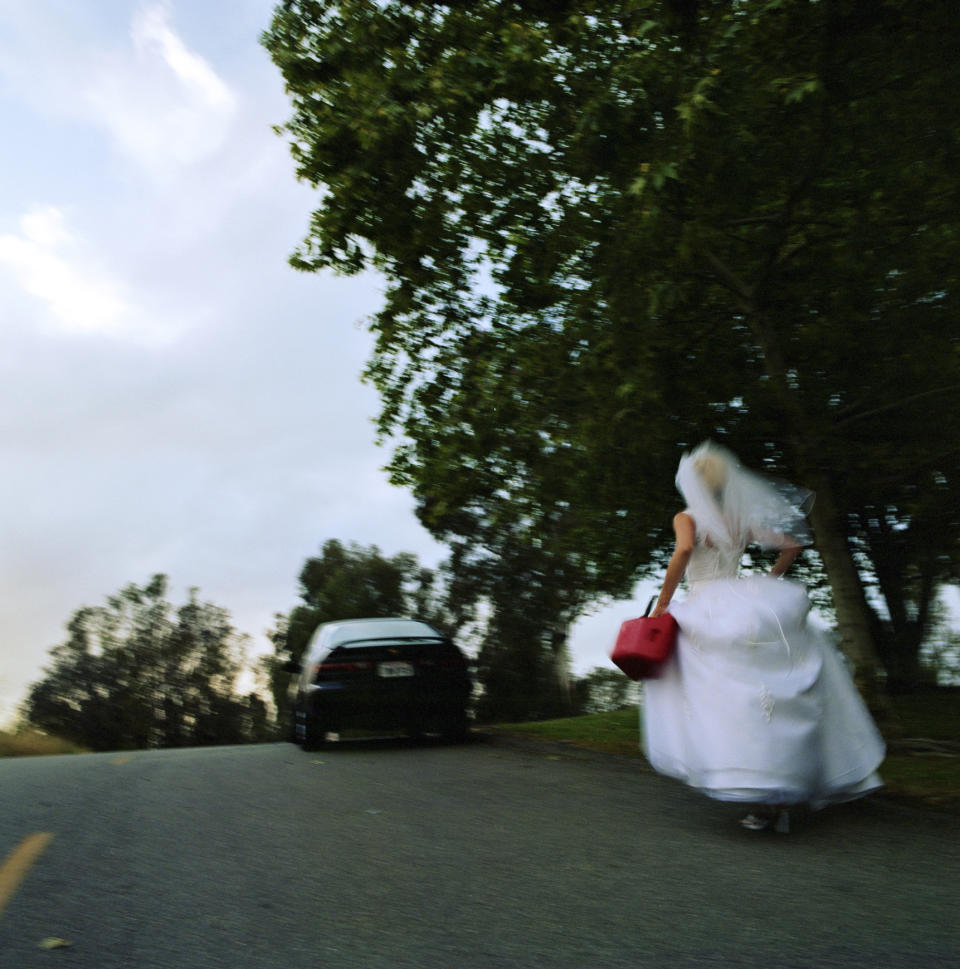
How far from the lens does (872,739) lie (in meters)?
6.42

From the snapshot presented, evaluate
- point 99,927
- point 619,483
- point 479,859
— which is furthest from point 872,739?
point 619,483

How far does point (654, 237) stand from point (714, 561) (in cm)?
377

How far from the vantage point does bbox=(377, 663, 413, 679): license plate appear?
1232cm

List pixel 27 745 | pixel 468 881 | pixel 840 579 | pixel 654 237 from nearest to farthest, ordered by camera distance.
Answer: pixel 468 881
pixel 654 237
pixel 840 579
pixel 27 745

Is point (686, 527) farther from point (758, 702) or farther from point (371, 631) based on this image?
point (371, 631)

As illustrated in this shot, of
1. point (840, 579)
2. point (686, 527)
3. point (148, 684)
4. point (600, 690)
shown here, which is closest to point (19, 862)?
point (686, 527)

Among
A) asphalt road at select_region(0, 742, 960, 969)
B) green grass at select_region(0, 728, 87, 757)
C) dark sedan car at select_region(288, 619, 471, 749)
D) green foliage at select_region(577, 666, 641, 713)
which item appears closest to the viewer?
asphalt road at select_region(0, 742, 960, 969)

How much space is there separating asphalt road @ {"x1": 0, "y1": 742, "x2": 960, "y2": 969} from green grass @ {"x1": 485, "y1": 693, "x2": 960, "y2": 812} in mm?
568

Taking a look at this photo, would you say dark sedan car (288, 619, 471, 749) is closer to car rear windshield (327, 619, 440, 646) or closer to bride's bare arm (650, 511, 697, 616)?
car rear windshield (327, 619, 440, 646)

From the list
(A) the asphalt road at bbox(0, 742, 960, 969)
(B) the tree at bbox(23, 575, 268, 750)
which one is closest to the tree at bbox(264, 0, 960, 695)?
(A) the asphalt road at bbox(0, 742, 960, 969)

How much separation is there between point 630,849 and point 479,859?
0.86m

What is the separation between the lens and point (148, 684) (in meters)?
59.4

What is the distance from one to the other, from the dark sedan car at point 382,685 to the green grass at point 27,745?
10710 millimetres

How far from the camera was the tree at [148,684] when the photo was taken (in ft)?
191
